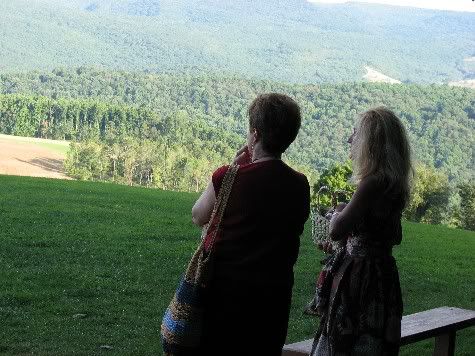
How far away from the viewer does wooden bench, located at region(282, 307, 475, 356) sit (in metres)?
5.55

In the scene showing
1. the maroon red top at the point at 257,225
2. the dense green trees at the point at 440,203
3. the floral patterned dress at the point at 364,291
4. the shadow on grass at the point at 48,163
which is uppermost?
the maroon red top at the point at 257,225

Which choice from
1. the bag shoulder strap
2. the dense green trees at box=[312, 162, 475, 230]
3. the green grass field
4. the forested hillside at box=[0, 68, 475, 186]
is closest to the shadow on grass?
the forested hillside at box=[0, 68, 475, 186]

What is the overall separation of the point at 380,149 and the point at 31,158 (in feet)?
221

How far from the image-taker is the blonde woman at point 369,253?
401 centimetres

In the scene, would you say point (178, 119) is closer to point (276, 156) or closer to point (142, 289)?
point (142, 289)

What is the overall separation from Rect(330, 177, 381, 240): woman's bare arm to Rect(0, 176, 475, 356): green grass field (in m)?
3.47

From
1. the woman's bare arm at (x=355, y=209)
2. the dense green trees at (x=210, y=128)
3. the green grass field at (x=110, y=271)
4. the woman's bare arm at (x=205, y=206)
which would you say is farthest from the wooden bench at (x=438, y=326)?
the dense green trees at (x=210, y=128)

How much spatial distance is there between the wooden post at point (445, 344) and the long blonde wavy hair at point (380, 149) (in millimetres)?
2641

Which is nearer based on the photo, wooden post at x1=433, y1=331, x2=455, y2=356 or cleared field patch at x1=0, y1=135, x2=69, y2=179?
wooden post at x1=433, y1=331, x2=455, y2=356

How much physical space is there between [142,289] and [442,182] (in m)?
42.1

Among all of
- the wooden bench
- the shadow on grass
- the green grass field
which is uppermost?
the wooden bench

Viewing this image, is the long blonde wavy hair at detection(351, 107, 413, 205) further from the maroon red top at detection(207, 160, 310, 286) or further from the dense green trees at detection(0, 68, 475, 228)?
the dense green trees at detection(0, 68, 475, 228)

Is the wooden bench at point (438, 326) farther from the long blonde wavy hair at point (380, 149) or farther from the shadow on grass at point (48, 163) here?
the shadow on grass at point (48, 163)

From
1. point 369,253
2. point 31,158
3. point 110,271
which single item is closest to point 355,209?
point 369,253
